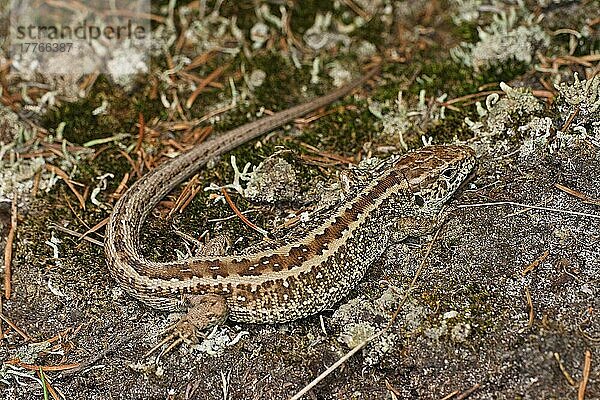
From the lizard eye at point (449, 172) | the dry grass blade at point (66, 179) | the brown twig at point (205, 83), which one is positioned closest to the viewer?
the lizard eye at point (449, 172)

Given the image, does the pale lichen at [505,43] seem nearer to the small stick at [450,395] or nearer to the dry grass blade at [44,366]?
the small stick at [450,395]

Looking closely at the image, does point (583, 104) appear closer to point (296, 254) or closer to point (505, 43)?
point (505, 43)

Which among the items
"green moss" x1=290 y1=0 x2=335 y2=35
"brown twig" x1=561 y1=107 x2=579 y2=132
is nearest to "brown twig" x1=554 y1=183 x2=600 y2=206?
"brown twig" x1=561 y1=107 x2=579 y2=132

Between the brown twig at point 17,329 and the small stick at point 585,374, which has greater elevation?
the small stick at point 585,374

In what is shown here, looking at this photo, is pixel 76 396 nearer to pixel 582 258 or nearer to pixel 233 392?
pixel 233 392

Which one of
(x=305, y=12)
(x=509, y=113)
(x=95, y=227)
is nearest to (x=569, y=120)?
(x=509, y=113)

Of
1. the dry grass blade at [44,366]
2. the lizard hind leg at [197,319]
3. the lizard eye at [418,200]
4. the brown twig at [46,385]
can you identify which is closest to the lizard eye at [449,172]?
the lizard eye at [418,200]

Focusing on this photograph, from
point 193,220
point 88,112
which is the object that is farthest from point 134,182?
point 88,112
